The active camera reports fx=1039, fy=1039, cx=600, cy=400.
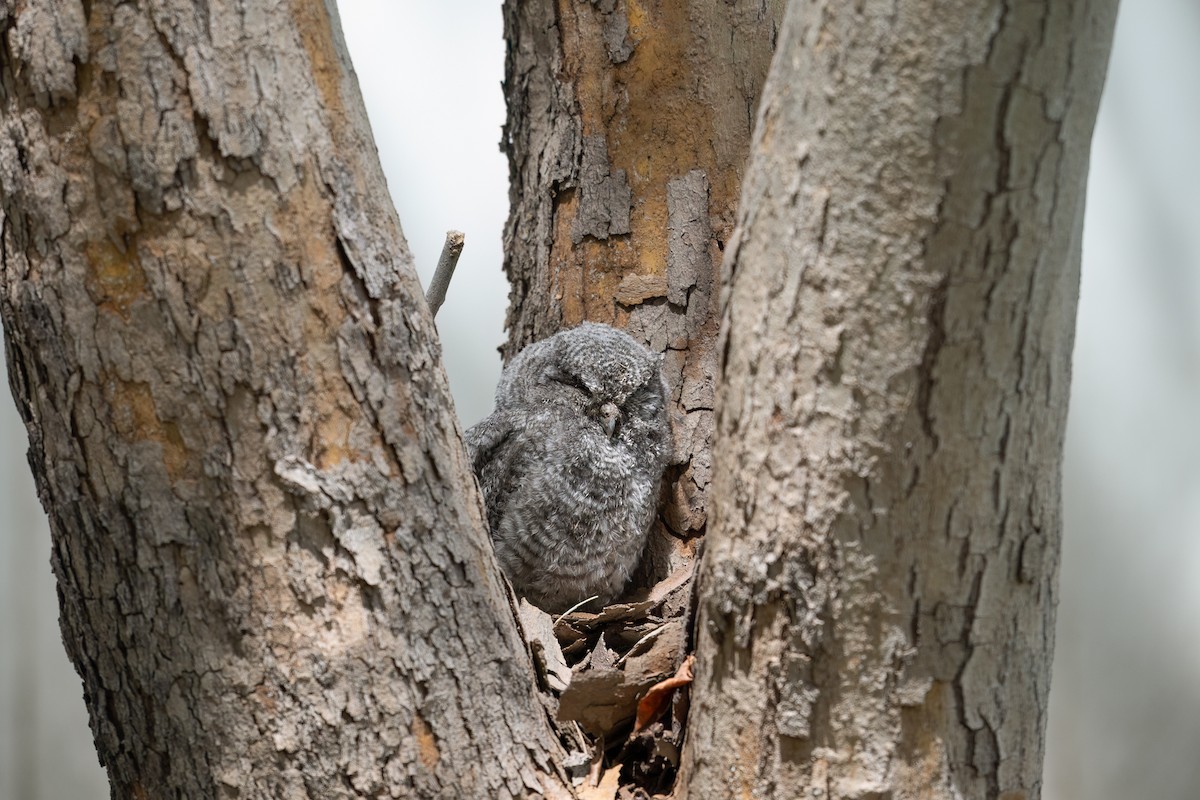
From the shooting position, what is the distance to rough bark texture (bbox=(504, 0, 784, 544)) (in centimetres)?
206

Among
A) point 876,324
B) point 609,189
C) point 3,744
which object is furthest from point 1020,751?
point 3,744

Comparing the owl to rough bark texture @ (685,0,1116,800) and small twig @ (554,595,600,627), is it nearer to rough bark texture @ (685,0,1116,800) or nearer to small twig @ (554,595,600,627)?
small twig @ (554,595,600,627)

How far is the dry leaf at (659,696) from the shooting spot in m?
1.36

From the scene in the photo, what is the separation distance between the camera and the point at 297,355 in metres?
1.11

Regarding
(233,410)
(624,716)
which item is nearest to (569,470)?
(624,716)

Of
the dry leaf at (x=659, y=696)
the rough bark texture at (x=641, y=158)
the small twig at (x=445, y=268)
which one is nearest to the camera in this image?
the dry leaf at (x=659, y=696)

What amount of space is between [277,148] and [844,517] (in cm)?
70

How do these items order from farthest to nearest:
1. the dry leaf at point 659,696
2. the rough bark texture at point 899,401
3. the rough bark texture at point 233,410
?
the dry leaf at point 659,696
the rough bark texture at point 233,410
the rough bark texture at point 899,401

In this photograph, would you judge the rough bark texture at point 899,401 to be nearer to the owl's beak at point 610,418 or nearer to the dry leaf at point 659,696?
the dry leaf at point 659,696

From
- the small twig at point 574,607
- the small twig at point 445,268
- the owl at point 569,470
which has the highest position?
the small twig at point 445,268

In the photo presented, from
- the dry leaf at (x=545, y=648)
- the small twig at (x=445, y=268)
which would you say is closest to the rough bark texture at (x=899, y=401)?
the dry leaf at (x=545, y=648)

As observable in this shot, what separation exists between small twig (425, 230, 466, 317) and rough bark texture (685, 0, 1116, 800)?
29.8 inches

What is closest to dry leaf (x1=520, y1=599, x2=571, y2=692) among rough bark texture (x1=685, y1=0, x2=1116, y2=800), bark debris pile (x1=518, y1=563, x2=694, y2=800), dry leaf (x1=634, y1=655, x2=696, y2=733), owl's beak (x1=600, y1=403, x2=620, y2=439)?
bark debris pile (x1=518, y1=563, x2=694, y2=800)

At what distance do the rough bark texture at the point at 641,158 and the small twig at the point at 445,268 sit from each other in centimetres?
42
